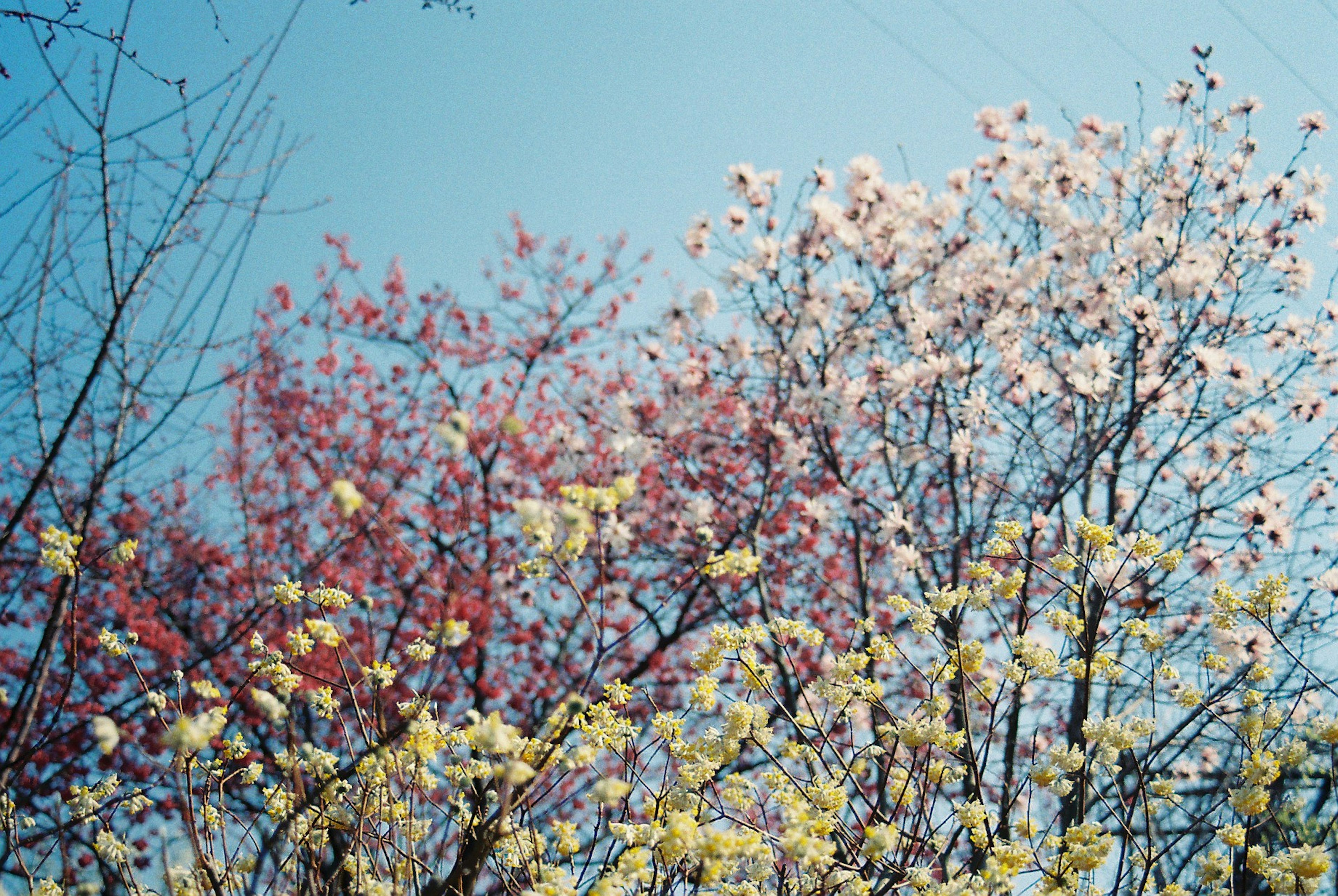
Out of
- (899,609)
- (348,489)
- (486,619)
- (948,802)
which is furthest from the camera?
(486,619)

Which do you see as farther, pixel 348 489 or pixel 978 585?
pixel 978 585

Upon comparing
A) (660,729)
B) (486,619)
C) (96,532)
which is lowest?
(660,729)

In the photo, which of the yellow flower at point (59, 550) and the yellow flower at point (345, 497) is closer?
the yellow flower at point (345, 497)

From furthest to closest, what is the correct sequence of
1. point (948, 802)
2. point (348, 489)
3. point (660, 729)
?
point (948, 802) → point (660, 729) → point (348, 489)

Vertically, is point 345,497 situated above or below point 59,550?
below

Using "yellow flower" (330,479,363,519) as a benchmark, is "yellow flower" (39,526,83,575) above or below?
above

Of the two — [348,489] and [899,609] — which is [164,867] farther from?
[899,609]

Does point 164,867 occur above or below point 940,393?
below

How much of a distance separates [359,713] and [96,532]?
720cm

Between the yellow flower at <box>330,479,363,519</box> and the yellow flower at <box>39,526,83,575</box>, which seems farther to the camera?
the yellow flower at <box>39,526,83,575</box>

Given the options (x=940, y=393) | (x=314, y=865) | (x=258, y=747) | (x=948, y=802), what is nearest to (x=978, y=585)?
(x=948, y=802)

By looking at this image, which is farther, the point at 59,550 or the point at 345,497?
the point at 59,550

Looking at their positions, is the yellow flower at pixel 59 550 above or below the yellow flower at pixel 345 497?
above

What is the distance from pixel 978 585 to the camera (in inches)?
108
